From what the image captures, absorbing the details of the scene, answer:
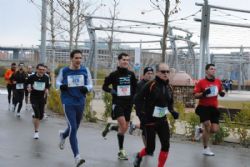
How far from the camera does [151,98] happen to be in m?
7.48

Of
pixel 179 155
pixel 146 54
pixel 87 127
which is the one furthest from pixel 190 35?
pixel 179 155

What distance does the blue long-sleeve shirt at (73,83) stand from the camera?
8.24 meters

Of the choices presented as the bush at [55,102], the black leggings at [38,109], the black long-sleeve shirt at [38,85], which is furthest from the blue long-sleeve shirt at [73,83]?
the bush at [55,102]

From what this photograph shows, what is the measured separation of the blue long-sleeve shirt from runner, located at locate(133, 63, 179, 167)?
120 cm

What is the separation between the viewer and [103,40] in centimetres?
4009

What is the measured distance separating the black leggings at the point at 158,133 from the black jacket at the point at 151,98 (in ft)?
0.29

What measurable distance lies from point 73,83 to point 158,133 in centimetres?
170

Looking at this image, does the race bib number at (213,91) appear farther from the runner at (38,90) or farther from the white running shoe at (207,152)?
the runner at (38,90)

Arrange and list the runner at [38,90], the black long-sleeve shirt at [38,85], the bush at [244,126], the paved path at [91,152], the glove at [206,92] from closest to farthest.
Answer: the paved path at [91,152]
the glove at [206,92]
the bush at [244,126]
the runner at [38,90]
the black long-sleeve shirt at [38,85]

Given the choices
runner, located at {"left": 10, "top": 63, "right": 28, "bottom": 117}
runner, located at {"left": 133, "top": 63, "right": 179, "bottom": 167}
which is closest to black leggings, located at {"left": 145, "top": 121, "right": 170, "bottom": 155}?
runner, located at {"left": 133, "top": 63, "right": 179, "bottom": 167}

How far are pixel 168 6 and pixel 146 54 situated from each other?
16.2m

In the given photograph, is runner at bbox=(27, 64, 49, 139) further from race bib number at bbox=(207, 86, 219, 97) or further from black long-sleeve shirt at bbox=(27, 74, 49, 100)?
race bib number at bbox=(207, 86, 219, 97)

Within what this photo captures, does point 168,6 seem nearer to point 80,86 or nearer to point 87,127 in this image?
point 87,127

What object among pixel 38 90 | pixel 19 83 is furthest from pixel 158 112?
pixel 19 83
